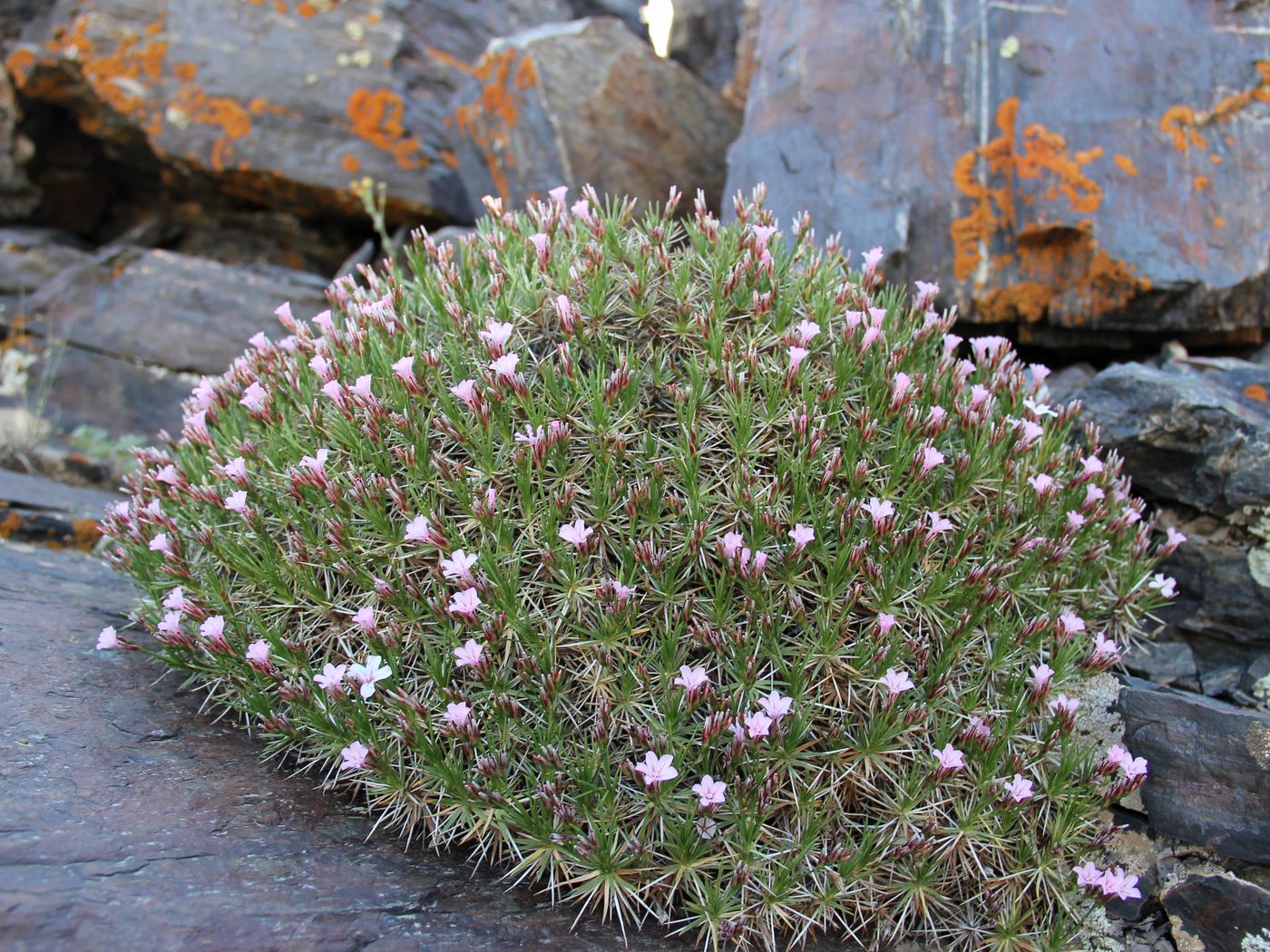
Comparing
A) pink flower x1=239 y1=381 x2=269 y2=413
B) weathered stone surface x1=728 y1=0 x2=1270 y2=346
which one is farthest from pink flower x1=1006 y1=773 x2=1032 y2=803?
weathered stone surface x1=728 y1=0 x2=1270 y2=346

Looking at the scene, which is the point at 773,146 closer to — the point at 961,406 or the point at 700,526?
the point at 961,406

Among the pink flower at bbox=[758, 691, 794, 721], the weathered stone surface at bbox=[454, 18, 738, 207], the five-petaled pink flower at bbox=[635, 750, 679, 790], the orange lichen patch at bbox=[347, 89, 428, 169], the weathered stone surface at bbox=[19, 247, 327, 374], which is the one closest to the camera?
Result: the five-petaled pink flower at bbox=[635, 750, 679, 790]

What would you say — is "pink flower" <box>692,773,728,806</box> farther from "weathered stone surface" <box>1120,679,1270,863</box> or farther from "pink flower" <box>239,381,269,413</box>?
"pink flower" <box>239,381,269,413</box>

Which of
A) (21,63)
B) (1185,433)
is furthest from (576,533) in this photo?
(21,63)

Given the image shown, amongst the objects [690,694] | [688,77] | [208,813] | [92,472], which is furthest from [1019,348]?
[92,472]

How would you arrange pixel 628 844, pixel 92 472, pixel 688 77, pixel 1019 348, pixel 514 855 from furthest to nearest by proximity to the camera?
1. pixel 688 77
2. pixel 92 472
3. pixel 1019 348
4. pixel 514 855
5. pixel 628 844
